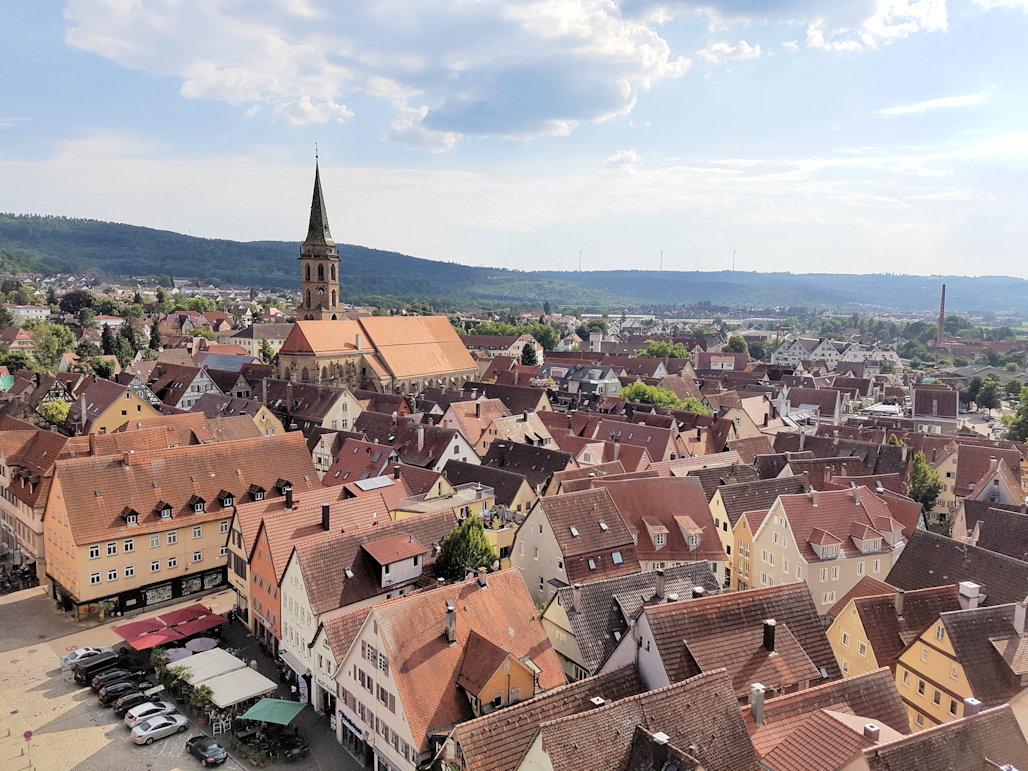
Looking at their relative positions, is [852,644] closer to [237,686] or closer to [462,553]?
[462,553]

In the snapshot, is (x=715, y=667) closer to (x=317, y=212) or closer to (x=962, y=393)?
(x=317, y=212)

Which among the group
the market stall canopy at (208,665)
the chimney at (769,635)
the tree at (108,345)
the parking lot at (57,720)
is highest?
the tree at (108,345)

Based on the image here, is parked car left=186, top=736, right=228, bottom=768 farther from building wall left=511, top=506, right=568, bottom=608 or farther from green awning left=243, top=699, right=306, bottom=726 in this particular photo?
building wall left=511, top=506, right=568, bottom=608

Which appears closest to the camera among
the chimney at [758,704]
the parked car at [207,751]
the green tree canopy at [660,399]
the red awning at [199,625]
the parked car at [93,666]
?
the chimney at [758,704]

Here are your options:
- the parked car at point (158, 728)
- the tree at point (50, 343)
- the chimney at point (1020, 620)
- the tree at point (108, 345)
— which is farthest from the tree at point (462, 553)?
the tree at point (108, 345)

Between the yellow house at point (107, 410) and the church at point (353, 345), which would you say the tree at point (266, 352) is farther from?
the yellow house at point (107, 410)
